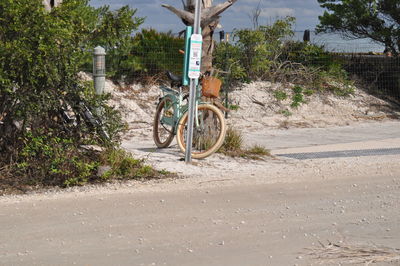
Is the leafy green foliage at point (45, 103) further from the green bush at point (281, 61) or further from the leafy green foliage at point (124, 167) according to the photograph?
the green bush at point (281, 61)

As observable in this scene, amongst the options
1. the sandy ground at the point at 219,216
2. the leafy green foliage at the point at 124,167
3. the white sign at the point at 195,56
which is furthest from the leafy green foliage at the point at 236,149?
the leafy green foliage at the point at 124,167

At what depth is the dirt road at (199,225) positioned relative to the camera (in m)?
5.60

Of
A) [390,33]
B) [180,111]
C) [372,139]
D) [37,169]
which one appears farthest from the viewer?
[390,33]

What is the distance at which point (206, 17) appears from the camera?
10.5m

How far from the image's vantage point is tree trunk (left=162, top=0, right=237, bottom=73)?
10.4m

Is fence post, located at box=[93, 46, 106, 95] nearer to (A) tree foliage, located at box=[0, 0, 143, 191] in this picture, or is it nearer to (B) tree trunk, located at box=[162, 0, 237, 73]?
(B) tree trunk, located at box=[162, 0, 237, 73]

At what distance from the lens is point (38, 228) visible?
6.35m

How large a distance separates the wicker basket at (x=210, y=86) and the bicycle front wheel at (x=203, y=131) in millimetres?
171

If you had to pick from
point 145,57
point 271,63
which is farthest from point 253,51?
point 145,57

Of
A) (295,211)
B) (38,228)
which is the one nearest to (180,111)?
(295,211)

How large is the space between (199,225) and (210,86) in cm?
390

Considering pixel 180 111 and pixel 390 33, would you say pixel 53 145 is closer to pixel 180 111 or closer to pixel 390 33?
pixel 180 111

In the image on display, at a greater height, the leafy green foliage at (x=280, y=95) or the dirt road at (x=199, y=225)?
the leafy green foliage at (x=280, y=95)

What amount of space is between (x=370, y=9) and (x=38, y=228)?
14.2 metres
